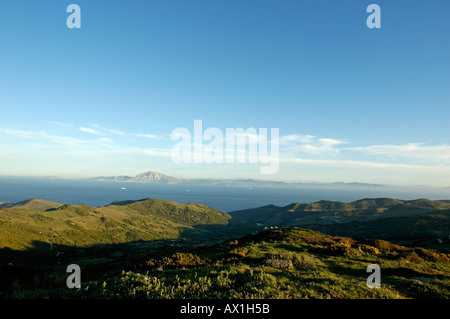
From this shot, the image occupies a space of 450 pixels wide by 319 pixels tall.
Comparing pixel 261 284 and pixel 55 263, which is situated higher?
pixel 261 284

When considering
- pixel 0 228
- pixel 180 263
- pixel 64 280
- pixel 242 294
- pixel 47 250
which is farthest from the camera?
pixel 0 228

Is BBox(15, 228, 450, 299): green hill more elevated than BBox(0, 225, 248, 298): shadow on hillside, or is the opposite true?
BBox(15, 228, 450, 299): green hill

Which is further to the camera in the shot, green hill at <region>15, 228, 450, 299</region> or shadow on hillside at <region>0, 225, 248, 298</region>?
shadow on hillside at <region>0, 225, 248, 298</region>

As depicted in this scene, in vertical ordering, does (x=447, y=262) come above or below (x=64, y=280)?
below

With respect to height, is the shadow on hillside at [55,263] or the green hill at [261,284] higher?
the green hill at [261,284]

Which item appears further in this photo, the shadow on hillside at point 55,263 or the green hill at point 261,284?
the shadow on hillside at point 55,263

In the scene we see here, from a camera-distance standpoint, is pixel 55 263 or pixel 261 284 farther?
pixel 55 263
